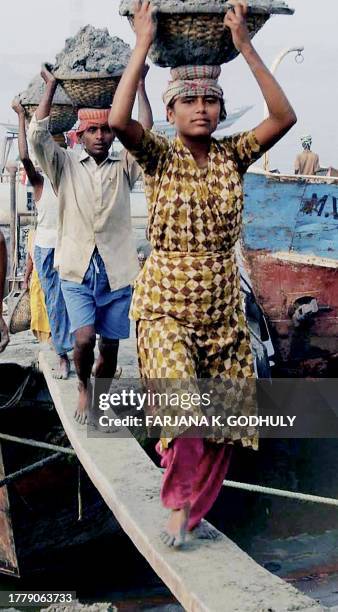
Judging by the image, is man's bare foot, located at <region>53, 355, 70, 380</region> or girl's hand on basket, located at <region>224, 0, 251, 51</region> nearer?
girl's hand on basket, located at <region>224, 0, 251, 51</region>

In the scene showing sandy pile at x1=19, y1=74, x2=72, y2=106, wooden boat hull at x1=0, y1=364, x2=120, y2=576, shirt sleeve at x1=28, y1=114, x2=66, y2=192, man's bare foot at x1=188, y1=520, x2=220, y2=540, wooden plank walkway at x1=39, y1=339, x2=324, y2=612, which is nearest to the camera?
wooden plank walkway at x1=39, y1=339, x2=324, y2=612

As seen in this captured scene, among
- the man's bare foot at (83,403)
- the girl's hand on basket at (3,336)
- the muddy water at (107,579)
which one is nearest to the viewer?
the man's bare foot at (83,403)

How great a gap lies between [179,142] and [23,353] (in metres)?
4.28

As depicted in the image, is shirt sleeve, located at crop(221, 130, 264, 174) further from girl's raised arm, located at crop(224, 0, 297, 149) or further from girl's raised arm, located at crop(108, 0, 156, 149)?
girl's raised arm, located at crop(108, 0, 156, 149)

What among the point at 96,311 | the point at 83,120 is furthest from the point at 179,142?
the point at 96,311

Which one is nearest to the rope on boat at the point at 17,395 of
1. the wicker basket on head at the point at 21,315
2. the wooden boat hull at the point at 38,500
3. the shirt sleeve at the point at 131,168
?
the wooden boat hull at the point at 38,500

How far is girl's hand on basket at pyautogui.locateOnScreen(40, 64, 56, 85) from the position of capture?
4.44 m

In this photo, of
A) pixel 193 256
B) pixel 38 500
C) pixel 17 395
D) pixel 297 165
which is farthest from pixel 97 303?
pixel 297 165

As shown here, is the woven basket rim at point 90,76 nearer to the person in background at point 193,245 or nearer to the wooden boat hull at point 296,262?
the person in background at point 193,245

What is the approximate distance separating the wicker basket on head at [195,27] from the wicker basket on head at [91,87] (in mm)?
1240

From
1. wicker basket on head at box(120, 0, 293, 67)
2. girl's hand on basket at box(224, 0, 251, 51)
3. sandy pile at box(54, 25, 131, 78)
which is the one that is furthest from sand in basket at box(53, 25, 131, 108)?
girl's hand on basket at box(224, 0, 251, 51)

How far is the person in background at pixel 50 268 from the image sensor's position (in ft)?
19.1

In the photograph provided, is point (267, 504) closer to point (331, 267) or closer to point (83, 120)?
point (331, 267)

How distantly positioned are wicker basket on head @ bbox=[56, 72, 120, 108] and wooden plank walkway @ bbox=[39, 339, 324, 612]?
1.74 metres
